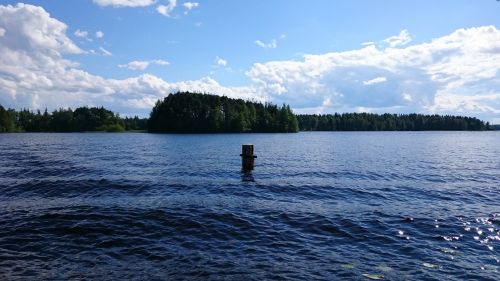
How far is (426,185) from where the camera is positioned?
99.9ft

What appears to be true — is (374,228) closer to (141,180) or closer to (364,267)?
(364,267)

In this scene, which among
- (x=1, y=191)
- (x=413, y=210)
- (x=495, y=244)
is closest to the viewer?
(x=495, y=244)

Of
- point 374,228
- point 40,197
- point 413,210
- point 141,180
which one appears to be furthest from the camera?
point 141,180

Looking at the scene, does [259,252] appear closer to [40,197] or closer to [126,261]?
[126,261]

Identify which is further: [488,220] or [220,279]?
[488,220]

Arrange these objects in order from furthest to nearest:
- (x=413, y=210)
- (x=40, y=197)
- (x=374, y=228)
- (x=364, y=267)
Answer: (x=40, y=197), (x=413, y=210), (x=374, y=228), (x=364, y=267)

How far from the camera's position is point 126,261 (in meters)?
12.5

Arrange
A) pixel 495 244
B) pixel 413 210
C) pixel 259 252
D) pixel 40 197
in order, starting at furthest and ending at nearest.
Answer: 1. pixel 40 197
2. pixel 413 210
3. pixel 495 244
4. pixel 259 252

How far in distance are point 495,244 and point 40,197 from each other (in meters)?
24.2

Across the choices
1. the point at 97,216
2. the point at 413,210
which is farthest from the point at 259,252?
the point at 413,210

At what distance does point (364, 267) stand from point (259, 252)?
361 centimetres

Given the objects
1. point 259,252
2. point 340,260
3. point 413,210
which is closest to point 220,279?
point 259,252

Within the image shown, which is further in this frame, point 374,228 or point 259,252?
point 374,228

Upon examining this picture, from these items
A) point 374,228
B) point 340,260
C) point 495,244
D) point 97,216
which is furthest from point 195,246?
point 495,244
